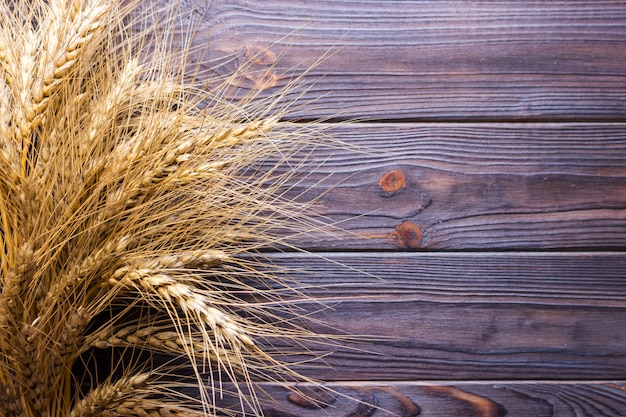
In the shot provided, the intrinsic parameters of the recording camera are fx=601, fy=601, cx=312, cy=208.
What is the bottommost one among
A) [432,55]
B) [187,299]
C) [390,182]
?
[187,299]

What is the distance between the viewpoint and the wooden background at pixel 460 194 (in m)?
0.85

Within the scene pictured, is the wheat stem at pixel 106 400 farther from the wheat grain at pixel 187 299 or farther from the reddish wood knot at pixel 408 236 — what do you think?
the reddish wood knot at pixel 408 236

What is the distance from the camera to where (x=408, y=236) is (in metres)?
0.85

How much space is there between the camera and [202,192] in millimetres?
707

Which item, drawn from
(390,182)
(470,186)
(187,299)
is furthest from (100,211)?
(470,186)

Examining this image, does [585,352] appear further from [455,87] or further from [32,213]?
[32,213]

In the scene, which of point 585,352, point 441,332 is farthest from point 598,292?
point 441,332

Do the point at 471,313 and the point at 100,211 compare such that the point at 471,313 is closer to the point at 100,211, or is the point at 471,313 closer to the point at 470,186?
the point at 470,186

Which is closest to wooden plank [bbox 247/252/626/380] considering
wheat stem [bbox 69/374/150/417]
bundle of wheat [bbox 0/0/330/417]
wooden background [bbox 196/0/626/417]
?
wooden background [bbox 196/0/626/417]

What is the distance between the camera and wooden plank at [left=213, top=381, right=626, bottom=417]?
83cm

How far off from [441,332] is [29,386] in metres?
0.53

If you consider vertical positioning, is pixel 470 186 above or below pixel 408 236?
above

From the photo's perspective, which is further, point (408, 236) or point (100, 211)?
point (408, 236)

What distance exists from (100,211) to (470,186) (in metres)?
0.50
